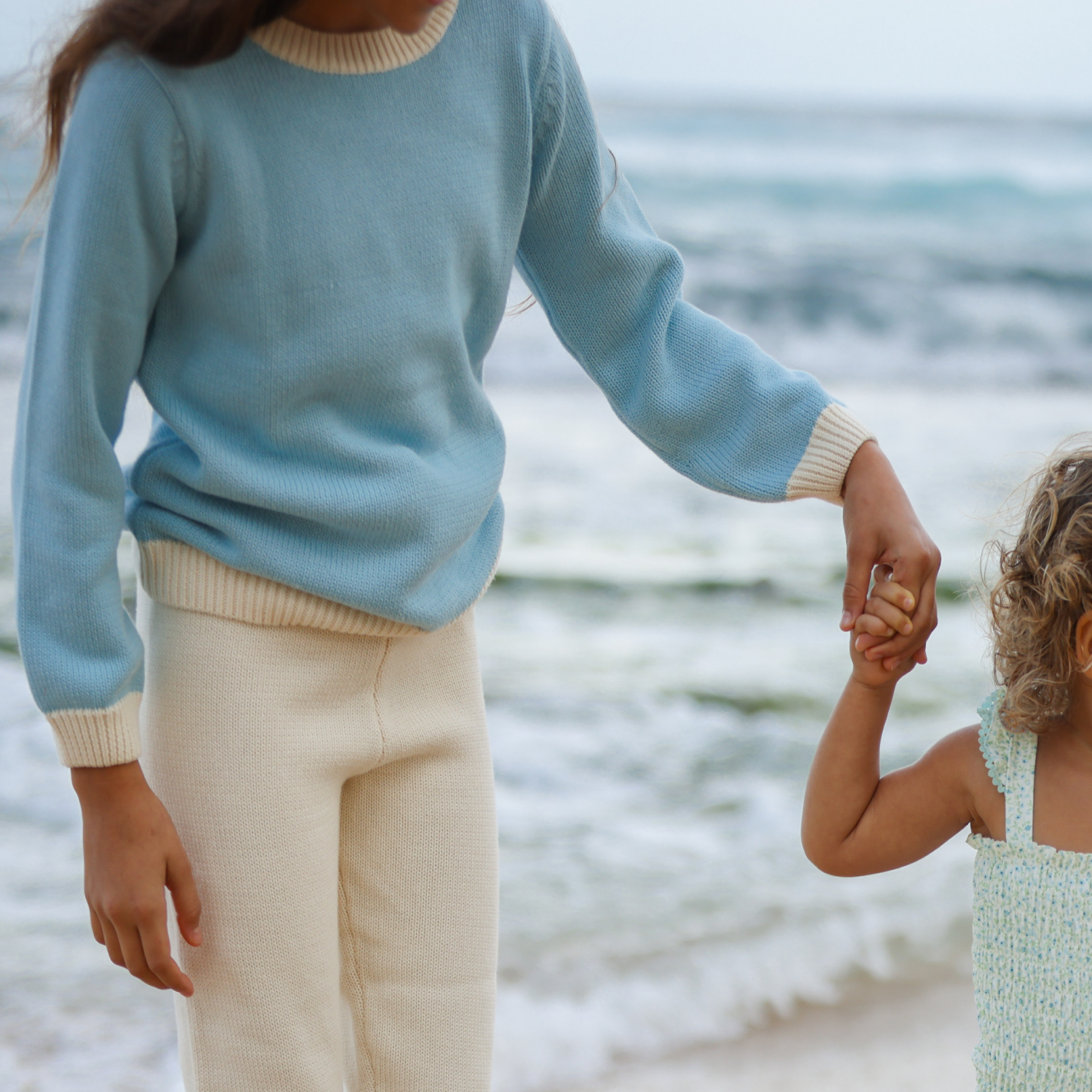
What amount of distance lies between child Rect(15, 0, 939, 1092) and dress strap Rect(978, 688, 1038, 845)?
0.34ft

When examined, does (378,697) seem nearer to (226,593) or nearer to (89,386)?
(226,593)

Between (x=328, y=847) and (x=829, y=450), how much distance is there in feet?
1.79

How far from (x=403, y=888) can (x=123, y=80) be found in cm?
68

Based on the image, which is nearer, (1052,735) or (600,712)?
(1052,735)

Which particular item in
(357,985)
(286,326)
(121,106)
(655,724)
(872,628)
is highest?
(121,106)

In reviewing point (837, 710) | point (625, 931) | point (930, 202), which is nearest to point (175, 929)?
point (837, 710)

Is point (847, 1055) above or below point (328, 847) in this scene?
below

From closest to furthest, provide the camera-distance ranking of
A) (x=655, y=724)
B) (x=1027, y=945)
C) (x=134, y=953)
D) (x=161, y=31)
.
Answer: (x=161, y=31), (x=134, y=953), (x=1027, y=945), (x=655, y=724)

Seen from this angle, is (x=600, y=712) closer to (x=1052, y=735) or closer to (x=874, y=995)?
(x=874, y=995)

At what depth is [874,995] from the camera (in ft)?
6.05

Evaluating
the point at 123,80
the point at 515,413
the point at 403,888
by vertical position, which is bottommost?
the point at 515,413

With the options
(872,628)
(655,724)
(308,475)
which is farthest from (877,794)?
(655,724)

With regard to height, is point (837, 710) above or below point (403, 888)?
above

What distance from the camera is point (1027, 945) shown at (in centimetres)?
103
